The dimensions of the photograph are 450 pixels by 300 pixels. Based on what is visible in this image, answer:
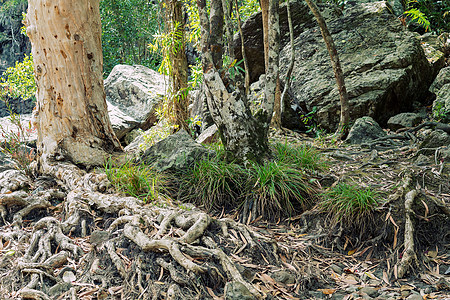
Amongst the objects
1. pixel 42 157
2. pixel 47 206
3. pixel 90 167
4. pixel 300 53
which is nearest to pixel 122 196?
pixel 47 206

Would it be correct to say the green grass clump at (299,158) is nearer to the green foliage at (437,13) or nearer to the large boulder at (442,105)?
the large boulder at (442,105)

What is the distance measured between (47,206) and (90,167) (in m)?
0.88

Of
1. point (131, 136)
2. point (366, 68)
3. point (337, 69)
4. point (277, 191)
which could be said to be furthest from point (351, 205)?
point (131, 136)

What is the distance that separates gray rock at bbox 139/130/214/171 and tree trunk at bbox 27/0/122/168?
0.71m

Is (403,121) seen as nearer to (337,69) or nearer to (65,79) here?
(337,69)

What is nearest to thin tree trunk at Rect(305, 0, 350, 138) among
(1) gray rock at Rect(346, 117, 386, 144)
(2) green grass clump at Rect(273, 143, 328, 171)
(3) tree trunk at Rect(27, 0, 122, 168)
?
(1) gray rock at Rect(346, 117, 386, 144)

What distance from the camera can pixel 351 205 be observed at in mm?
3090

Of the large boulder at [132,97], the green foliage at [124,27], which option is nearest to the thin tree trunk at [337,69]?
the large boulder at [132,97]

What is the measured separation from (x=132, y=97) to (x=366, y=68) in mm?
6464

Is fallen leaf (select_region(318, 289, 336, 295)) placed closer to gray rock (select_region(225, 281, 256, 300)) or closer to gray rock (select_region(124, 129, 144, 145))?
gray rock (select_region(225, 281, 256, 300))

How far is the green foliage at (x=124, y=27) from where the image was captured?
15.5 metres

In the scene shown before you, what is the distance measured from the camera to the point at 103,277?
94.0 inches

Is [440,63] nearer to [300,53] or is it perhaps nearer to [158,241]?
[300,53]

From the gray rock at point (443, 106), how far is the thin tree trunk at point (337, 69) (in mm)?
1351
